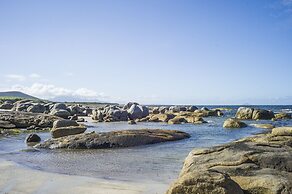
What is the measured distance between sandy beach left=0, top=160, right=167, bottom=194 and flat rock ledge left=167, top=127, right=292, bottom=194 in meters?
1.44

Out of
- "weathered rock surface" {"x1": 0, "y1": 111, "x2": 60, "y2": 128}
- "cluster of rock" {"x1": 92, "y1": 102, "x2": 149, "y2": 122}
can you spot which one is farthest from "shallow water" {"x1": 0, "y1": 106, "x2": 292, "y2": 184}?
"cluster of rock" {"x1": 92, "y1": 102, "x2": 149, "y2": 122}

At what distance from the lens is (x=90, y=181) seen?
10680 millimetres

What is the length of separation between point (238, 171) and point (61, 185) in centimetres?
507

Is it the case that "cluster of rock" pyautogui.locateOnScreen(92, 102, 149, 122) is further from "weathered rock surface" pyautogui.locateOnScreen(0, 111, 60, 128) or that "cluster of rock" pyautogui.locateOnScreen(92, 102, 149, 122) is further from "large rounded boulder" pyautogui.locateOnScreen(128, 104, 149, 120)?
"weathered rock surface" pyautogui.locateOnScreen(0, 111, 60, 128)

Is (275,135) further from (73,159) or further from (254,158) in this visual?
(73,159)

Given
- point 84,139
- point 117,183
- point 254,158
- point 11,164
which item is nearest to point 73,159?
point 11,164

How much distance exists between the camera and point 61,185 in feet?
33.4

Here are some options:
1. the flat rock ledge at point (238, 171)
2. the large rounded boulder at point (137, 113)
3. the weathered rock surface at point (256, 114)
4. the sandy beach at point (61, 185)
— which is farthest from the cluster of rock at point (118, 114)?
the flat rock ledge at point (238, 171)

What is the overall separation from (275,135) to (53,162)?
31.9 ft

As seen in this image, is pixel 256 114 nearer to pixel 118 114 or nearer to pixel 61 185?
pixel 118 114

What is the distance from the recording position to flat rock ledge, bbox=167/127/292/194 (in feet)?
24.2

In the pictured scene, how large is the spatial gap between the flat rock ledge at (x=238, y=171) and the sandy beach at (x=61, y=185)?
1441 mm

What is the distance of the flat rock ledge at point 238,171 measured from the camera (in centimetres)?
736

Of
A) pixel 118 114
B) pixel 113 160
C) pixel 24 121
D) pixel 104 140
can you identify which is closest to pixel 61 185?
pixel 113 160
